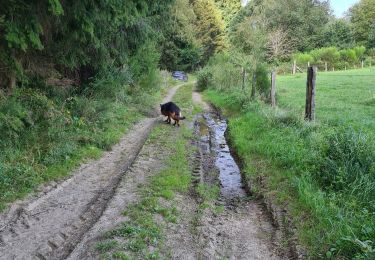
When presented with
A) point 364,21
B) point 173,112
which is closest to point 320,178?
point 173,112

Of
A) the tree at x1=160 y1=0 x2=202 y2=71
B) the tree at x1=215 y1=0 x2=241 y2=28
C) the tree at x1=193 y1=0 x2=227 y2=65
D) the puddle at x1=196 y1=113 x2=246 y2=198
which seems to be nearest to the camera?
the puddle at x1=196 y1=113 x2=246 y2=198

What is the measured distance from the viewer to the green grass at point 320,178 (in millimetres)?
5052

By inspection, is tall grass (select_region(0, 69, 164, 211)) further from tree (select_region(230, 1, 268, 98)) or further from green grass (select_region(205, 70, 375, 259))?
tree (select_region(230, 1, 268, 98))

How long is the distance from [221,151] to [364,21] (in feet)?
198

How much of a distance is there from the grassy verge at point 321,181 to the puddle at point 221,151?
386 mm

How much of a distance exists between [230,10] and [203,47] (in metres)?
22.3

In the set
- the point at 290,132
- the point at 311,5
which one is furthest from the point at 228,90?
the point at 311,5

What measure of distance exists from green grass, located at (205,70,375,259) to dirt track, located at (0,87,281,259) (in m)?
0.63

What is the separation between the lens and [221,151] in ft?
37.2

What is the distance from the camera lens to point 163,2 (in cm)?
1234

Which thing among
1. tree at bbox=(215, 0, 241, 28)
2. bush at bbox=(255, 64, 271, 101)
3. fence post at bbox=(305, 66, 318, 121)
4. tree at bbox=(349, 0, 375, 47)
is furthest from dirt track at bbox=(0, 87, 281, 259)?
tree at bbox=(215, 0, 241, 28)

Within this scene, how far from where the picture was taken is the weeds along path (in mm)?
5043

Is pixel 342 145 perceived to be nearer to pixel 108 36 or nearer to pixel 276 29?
pixel 108 36

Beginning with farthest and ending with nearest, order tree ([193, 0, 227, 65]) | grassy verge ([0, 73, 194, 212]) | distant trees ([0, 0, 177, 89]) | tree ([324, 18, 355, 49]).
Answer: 1. tree ([324, 18, 355, 49])
2. tree ([193, 0, 227, 65])
3. grassy verge ([0, 73, 194, 212])
4. distant trees ([0, 0, 177, 89])
